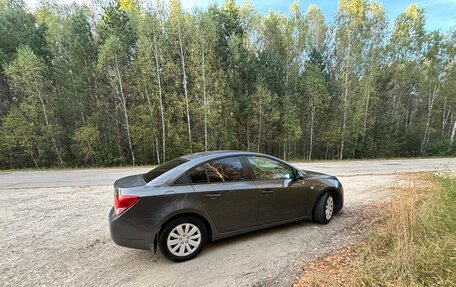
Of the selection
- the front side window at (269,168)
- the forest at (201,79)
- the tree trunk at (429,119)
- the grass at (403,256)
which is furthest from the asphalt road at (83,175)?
the tree trunk at (429,119)

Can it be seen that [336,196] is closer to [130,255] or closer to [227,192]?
[227,192]

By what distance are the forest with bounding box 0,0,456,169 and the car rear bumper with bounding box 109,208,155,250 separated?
50.6 feet

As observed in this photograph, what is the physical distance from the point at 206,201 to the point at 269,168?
136 cm

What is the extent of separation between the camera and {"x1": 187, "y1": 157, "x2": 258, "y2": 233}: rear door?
11.1ft

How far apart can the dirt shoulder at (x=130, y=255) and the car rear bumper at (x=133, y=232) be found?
0.34 meters

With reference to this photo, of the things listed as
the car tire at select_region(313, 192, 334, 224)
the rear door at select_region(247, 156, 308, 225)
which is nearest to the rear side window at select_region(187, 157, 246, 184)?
the rear door at select_region(247, 156, 308, 225)

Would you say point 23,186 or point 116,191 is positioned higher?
point 116,191

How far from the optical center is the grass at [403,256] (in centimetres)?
238

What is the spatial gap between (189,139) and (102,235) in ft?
47.8

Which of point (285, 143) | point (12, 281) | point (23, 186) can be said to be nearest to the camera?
point (12, 281)

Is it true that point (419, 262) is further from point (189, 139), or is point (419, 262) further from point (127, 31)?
point (127, 31)

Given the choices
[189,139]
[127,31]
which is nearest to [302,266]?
[189,139]

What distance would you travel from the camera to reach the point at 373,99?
2373cm

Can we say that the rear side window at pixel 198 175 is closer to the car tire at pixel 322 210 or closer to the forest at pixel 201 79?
the car tire at pixel 322 210
